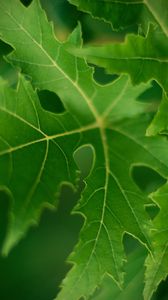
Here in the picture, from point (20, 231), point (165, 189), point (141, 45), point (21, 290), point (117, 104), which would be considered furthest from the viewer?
point (21, 290)

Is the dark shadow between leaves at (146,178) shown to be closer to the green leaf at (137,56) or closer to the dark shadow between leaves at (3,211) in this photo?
the dark shadow between leaves at (3,211)

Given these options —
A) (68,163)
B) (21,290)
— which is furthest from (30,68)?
(21,290)

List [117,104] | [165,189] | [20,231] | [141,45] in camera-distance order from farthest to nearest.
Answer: [117,104]
[165,189]
[141,45]
[20,231]

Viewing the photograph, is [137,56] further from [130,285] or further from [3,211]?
[3,211]

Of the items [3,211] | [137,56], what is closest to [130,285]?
[3,211]

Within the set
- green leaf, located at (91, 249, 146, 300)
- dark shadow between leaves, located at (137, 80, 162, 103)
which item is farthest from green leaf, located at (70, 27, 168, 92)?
green leaf, located at (91, 249, 146, 300)

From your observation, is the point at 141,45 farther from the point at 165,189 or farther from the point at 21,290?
the point at 21,290
